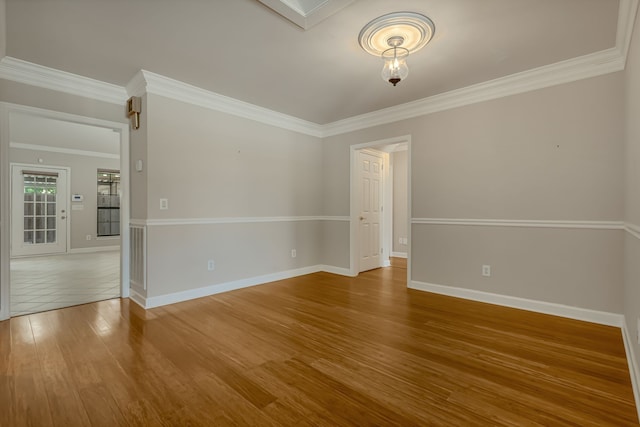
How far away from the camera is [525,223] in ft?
10.3

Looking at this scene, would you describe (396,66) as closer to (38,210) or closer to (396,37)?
(396,37)

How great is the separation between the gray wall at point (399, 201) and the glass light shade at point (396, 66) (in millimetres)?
4189

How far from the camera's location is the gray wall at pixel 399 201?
21.7ft

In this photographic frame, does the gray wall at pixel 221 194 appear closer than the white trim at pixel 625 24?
No

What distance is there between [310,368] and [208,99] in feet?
10.7

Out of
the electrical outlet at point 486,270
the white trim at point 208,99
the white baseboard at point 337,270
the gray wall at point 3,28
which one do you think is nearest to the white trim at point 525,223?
the electrical outlet at point 486,270

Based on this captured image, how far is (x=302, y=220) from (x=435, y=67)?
2.92 meters

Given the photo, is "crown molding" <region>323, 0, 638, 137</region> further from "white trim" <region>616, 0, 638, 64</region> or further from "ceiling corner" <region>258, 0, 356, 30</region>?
"ceiling corner" <region>258, 0, 356, 30</region>

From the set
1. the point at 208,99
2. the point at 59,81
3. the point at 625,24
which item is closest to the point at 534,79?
the point at 625,24

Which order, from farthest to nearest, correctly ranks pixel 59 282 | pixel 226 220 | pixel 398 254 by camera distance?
pixel 398 254 → pixel 59 282 → pixel 226 220

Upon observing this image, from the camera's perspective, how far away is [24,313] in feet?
9.96

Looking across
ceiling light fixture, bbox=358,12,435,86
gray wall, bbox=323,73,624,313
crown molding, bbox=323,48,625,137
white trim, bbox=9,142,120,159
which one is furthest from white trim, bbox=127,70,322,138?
white trim, bbox=9,142,120,159

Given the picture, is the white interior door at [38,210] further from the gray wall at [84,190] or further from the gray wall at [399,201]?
the gray wall at [399,201]

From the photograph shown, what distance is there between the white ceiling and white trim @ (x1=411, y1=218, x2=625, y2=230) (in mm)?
1584
